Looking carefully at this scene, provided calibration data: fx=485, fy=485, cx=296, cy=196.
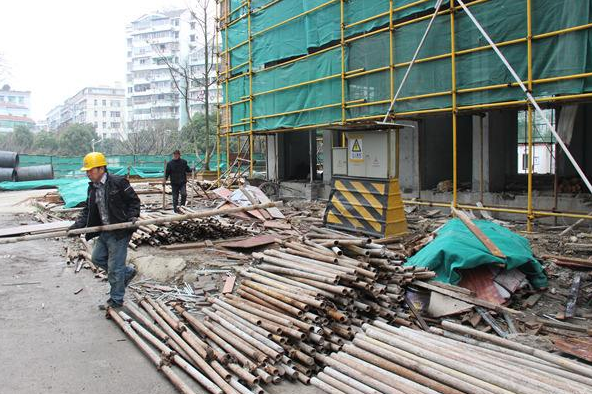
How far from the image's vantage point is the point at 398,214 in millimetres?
8891

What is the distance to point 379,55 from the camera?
12.0 meters

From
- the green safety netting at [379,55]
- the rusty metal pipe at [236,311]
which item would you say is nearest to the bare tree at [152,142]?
the green safety netting at [379,55]

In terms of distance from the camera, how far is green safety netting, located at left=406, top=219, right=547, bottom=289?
18.8 feet

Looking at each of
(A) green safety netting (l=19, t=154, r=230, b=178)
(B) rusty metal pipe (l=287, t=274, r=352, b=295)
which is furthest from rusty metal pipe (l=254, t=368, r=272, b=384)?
(A) green safety netting (l=19, t=154, r=230, b=178)

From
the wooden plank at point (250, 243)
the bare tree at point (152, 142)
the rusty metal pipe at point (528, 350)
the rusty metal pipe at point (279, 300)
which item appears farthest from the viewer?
the bare tree at point (152, 142)

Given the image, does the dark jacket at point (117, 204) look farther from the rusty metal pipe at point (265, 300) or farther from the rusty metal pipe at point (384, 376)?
the rusty metal pipe at point (384, 376)

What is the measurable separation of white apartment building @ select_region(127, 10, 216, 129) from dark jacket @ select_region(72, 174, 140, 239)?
79.8 meters

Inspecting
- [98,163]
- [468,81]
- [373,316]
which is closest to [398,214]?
[468,81]

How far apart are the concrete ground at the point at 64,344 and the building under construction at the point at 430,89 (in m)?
5.49

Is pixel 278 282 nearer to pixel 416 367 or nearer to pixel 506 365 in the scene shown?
pixel 416 367

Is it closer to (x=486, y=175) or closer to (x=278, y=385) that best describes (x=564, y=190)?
(x=486, y=175)

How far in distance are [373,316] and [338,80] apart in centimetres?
946

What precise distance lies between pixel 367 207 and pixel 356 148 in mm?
1297

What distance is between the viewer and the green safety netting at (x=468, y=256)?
5718 mm
